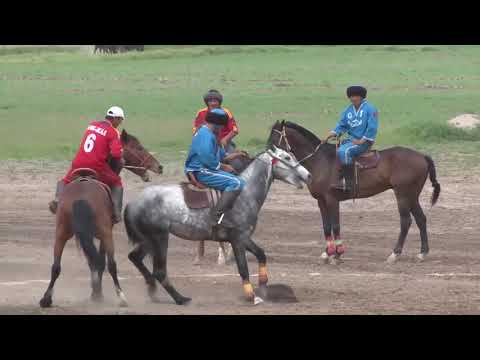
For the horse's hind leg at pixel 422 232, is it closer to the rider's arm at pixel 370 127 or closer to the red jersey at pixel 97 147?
the rider's arm at pixel 370 127

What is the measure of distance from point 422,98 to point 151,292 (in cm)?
2630

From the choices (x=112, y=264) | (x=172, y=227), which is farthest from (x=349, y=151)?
(x=112, y=264)

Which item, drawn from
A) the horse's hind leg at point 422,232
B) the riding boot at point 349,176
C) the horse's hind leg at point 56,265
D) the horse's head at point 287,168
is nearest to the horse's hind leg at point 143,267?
the horse's hind leg at point 56,265

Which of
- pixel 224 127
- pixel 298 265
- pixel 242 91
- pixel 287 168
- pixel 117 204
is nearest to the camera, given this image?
pixel 117 204

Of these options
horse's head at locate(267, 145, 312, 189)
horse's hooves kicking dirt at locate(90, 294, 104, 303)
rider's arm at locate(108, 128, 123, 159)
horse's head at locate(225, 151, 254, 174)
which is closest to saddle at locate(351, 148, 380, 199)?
horse's head at locate(225, 151, 254, 174)

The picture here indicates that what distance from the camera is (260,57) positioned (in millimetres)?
57906

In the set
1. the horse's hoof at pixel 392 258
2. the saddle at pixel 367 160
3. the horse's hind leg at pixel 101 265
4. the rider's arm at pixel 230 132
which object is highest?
the rider's arm at pixel 230 132

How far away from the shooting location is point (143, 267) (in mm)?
13867

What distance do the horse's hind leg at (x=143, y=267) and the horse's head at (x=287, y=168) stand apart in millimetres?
1944

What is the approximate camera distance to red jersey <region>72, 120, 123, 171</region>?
13.8 m

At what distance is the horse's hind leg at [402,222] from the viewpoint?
55.3ft

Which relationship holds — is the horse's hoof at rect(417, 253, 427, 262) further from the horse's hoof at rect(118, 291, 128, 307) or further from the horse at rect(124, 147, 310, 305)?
the horse's hoof at rect(118, 291, 128, 307)

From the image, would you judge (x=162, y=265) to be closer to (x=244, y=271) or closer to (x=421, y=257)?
(x=244, y=271)

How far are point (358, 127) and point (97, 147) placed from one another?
476cm
